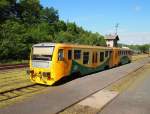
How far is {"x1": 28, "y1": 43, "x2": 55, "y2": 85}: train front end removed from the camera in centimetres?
1541

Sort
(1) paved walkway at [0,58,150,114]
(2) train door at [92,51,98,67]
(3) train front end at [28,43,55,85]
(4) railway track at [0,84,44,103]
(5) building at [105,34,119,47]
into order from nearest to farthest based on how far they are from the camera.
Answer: (1) paved walkway at [0,58,150,114] → (4) railway track at [0,84,44,103] → (3) train front end at [28,43,55,85] → (2) train door at [92,51,98,67] → (5) building at [105,34,119,47]

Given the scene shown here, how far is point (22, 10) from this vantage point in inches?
2420

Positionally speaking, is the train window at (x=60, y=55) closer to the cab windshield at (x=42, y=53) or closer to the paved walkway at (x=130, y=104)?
the cab windshield at (x=42, y=53)

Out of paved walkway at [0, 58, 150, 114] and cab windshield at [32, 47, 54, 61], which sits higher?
cab windshield at [32, 47, 54, 61]

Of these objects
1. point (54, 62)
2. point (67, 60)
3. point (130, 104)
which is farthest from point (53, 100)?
point (67, 60)

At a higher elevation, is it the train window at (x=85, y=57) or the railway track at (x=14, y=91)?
the train window at (x=85, y=57)

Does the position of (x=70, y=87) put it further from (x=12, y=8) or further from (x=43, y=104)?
(x=12, y=8)

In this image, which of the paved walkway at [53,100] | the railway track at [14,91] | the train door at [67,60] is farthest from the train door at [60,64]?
the railway track at [14,91]

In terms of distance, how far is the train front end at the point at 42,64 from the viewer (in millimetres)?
15414

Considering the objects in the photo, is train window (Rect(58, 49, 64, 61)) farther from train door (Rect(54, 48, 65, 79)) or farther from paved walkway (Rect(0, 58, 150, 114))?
paved walkway (Rect(0, 58, 150, 114))

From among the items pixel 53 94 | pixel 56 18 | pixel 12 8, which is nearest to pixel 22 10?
pixel 12 8

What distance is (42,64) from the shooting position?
15.8 m

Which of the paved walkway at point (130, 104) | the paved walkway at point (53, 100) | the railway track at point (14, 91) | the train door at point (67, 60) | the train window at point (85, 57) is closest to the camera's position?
the paved walkway at point (53, 100)

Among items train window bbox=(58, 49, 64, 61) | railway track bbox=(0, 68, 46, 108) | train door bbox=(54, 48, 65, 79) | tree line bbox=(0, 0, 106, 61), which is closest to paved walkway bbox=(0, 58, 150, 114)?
railway track bbox=(0, 68, 46, 108)
